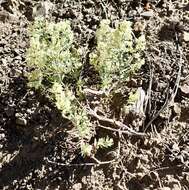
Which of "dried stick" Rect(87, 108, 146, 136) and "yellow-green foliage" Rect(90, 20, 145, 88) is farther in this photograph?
"dried stick" Rect(87, 108, 146, 136)

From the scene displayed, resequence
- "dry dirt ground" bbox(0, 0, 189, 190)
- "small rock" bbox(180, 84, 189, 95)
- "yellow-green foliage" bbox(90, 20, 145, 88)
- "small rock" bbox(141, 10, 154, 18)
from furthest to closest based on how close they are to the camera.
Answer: "small rock" bbox(141, 10, 154, 18) < "small rock" bbox(180, 84, 189, 95) < "dry dirt ground" bbox(0, 0, 189, 190) < "yellow-green foliage" bbox(90, 20, 145, 88)

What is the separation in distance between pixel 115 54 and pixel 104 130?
0.45 m

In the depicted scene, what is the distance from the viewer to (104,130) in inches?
108

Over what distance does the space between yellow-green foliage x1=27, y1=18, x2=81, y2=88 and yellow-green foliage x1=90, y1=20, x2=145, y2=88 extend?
0.15 meters

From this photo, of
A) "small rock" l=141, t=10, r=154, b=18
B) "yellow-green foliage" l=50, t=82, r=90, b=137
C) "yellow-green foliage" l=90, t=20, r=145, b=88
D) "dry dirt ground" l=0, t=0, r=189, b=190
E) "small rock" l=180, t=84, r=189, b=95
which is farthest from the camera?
"small rock" l=141, t=10, r=154, b=18

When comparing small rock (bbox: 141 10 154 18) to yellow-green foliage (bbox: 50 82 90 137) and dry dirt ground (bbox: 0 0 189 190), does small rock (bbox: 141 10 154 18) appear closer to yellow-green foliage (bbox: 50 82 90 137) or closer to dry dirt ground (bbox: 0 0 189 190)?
dry dirt ground (bbox: 0 0 189 190)

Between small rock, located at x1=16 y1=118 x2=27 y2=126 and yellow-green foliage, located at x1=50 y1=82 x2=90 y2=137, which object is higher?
yellow-green foliage, located at x1=50 y1=82 x2=90 y2=137

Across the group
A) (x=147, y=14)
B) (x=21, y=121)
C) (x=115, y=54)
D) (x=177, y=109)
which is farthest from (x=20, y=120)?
(x=147, y=14)

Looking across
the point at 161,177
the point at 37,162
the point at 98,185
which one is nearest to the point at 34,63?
the point at 37,162

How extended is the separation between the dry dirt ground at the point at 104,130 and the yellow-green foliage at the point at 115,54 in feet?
0.54

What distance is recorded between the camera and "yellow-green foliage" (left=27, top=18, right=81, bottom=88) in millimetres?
2477

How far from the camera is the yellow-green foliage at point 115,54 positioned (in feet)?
8.19

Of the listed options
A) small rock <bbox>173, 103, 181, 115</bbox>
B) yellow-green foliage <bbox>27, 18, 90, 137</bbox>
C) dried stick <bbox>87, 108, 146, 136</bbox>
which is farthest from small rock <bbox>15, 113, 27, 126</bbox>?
small rock <bbox>173, 103, 181, 115</bbox>

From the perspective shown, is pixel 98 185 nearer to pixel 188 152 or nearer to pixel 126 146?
pixel 126 146
